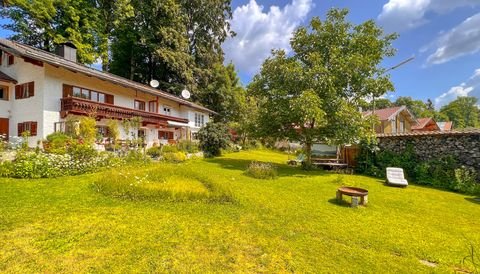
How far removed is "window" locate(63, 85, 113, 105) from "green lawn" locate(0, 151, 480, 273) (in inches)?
418

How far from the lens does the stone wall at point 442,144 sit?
46.1 ft

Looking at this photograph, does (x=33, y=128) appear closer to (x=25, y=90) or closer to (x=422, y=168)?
(x=25, y=90)

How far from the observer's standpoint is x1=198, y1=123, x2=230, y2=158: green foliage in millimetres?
23594

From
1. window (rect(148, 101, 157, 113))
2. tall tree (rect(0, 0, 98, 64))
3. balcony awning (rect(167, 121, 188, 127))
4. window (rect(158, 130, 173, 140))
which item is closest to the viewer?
tall tree (rect(0, 0, 98, 64))

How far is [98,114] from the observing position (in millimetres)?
18641

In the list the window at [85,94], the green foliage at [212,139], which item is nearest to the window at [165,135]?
the green foliage at [212,139]

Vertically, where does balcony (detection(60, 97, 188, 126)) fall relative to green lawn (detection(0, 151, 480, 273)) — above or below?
above

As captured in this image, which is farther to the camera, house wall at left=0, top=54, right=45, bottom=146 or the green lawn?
house wall at left=0, top=54, right=45, bottom=146

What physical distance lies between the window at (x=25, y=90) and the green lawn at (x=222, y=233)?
10713 mm

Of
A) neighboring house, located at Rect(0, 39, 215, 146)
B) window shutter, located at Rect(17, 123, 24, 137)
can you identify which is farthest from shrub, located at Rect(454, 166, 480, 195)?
window shutter, located at Rect(17, 123, 24, 137)

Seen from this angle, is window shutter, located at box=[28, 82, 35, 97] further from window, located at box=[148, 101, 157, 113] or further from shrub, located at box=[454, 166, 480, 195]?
shrub, located at box=[454, 166, 480, 195]

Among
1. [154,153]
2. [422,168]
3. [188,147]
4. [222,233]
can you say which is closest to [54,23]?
[188,147]

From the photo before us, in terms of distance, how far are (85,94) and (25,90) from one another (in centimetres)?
367

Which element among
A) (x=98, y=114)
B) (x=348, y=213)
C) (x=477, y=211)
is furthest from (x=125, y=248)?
(x=98, y=114)
